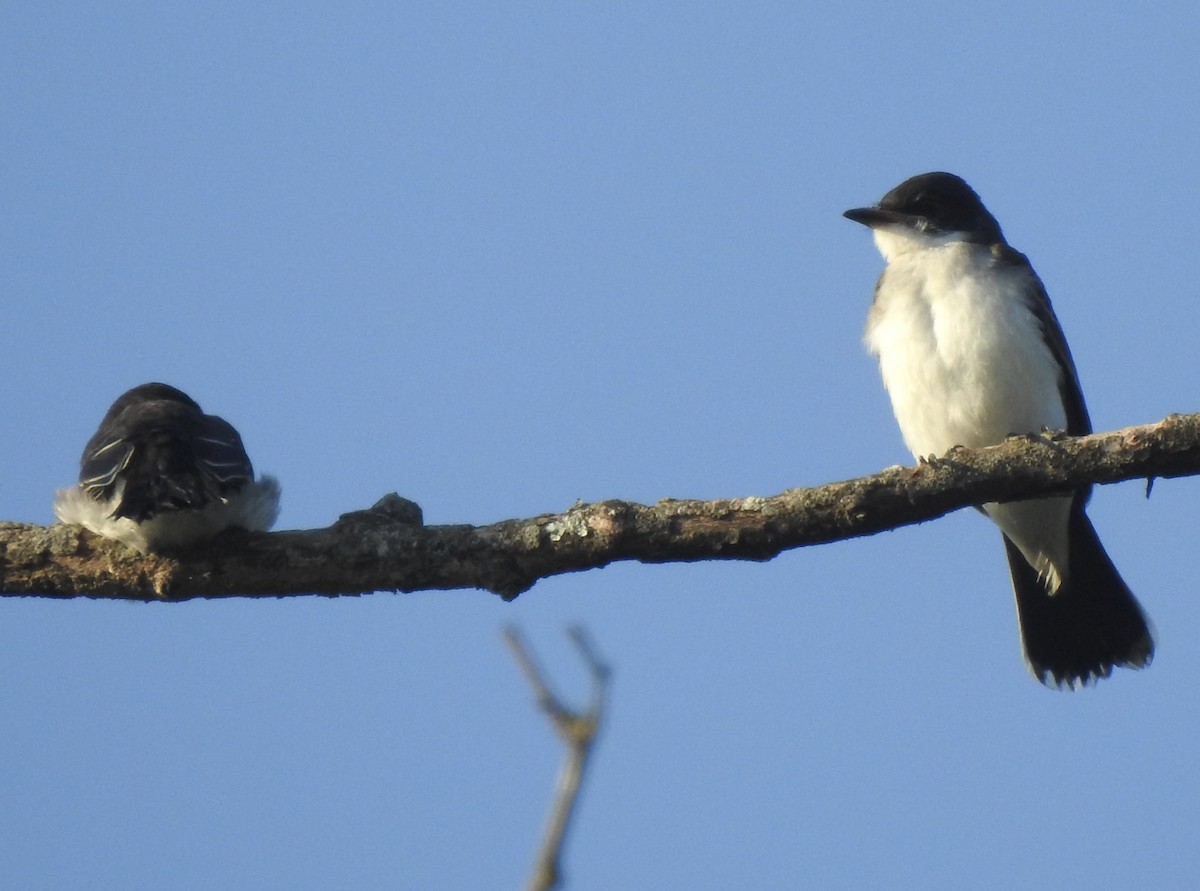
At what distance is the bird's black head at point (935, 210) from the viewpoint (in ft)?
29.8

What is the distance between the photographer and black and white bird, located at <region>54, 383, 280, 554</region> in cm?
582

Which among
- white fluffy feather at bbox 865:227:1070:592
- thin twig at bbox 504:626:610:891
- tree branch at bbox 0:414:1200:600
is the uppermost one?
white fluffy feather at bbox 865:227:1070:592

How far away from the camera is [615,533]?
555cm

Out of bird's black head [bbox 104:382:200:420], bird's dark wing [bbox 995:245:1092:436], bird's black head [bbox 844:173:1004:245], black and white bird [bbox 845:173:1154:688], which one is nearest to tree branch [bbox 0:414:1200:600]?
bird's black head [bbox 104:382:200:420]

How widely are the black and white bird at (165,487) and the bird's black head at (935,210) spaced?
4.37m

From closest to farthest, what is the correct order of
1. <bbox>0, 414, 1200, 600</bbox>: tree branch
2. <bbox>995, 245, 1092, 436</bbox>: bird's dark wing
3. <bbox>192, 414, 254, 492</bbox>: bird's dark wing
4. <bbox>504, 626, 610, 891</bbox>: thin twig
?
1. <bbox>504, 626, 610, 891</bbox>: thin twig
2. <bbox>0, 414, 1200, 600</bbox>: tree branch
3. <bbox>192, 414, 254, 492</bbox>: bird's dark wing
4. <bbox>995, 245, 1092, 436</bbox>: bird's dark wing

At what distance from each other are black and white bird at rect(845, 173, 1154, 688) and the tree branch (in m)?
2.65

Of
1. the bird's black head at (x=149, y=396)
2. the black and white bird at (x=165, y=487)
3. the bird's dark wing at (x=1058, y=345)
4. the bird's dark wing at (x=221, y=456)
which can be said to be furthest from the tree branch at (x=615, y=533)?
the bird's dark wing at (x=1058, y=345)

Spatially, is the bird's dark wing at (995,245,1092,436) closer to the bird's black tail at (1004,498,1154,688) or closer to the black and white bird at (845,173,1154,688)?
the black and white bird at (845,173,1154,688)

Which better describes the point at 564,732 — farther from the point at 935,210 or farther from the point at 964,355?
the point at 935,210

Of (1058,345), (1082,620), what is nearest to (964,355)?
(1058,345)

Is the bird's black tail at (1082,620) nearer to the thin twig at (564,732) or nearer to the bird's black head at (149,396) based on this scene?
the bird's black head at (149,396)

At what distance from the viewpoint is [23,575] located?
600 centimetres

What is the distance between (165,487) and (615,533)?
1.72 m
